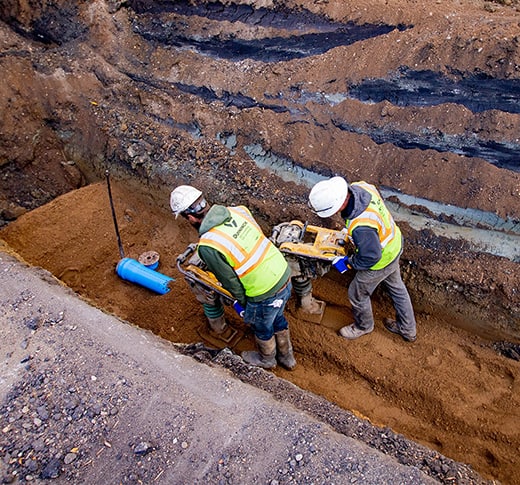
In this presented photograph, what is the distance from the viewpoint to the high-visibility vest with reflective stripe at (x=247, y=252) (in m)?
4.08

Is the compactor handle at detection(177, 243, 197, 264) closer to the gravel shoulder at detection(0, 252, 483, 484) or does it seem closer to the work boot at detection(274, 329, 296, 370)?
the gravel shoulder at detection(0, 252, 483, 484)

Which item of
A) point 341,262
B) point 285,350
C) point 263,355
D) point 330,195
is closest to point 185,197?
point 330,195

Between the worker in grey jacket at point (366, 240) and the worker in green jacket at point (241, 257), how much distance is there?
0.66 m

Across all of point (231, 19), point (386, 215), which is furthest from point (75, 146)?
point (386, 215)

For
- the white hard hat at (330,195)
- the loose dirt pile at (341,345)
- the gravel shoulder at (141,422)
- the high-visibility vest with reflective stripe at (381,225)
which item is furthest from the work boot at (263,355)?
the white hard hat at (330,195)

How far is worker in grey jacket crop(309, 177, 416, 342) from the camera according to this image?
442cm

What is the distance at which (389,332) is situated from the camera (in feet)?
18.7

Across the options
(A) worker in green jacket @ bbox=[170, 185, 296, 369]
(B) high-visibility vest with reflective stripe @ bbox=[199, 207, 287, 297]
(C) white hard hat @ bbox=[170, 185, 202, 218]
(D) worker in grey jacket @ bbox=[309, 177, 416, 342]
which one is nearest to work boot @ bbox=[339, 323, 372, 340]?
(D) worker in grey jacket @ bbox=[309, 177, 416, 342]

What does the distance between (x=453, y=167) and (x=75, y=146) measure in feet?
19.0

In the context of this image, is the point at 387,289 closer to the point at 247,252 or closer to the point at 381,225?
the point at 381,225

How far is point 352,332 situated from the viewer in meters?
5.61

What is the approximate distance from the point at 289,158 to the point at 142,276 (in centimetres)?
256

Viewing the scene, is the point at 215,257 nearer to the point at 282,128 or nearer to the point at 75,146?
the point at 282,128

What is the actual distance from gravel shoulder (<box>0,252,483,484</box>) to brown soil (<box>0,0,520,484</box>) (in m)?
1.31
